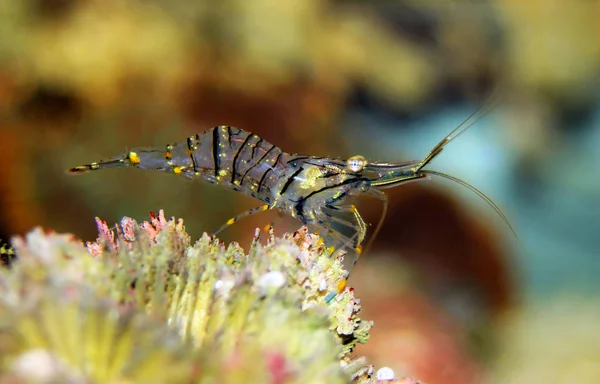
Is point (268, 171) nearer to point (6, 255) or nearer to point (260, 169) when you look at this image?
point (260, 169)

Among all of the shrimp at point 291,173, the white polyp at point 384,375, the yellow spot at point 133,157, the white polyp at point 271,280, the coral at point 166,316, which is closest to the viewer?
the coral at point 166,316

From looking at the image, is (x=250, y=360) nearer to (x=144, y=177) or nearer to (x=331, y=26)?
(x=144, y=177)

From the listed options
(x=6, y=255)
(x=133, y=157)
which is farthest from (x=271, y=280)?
(x=133, y=157)

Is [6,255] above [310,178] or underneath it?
underneath

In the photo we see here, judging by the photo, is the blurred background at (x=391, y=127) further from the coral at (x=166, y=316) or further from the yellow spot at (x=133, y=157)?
the coral at (x=166, y=316)

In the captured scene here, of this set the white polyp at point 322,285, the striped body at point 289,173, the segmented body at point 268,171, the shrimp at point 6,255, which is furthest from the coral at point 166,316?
the segmented body at point 268,171

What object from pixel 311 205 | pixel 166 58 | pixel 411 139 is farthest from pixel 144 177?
pixel 411 139

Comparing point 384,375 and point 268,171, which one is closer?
point 384,375
